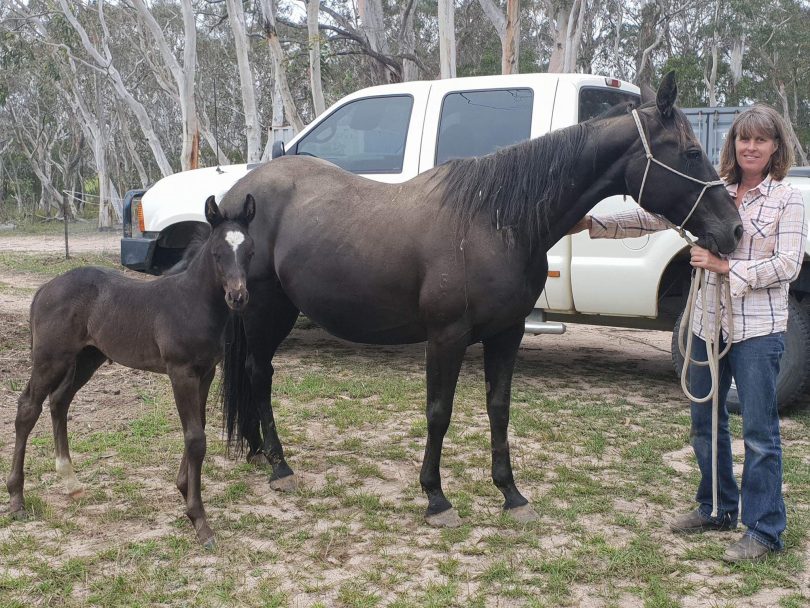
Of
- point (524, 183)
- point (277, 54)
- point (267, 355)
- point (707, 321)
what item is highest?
point (277, 54)

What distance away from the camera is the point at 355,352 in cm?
791

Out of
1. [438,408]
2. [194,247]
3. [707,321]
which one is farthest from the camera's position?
[194,247]

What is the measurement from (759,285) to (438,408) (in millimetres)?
1503

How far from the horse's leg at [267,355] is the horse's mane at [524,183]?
4.09 ft

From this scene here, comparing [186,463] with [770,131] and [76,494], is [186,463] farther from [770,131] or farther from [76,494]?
[770,131]

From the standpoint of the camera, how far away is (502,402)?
4004mm

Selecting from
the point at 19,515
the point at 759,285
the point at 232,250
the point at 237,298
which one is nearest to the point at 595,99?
the point at 759,285

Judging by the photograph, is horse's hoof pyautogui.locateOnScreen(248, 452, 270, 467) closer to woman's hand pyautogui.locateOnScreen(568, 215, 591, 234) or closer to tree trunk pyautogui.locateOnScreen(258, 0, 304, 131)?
woman's hand pyautogui.locateOnScreen(568, 215, 591, 234)

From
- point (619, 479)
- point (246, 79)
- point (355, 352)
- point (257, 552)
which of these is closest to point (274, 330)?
point (257, 552)

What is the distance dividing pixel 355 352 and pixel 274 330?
11.0ft

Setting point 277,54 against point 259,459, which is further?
point 277,54

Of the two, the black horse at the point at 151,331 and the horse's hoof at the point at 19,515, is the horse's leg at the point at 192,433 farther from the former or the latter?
the horse's hoof at the point at 19,515

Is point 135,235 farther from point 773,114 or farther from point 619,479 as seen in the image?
point 773,114

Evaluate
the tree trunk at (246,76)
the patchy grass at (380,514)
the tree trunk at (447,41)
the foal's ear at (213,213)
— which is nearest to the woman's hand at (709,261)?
the patchy grass at (380,514)
